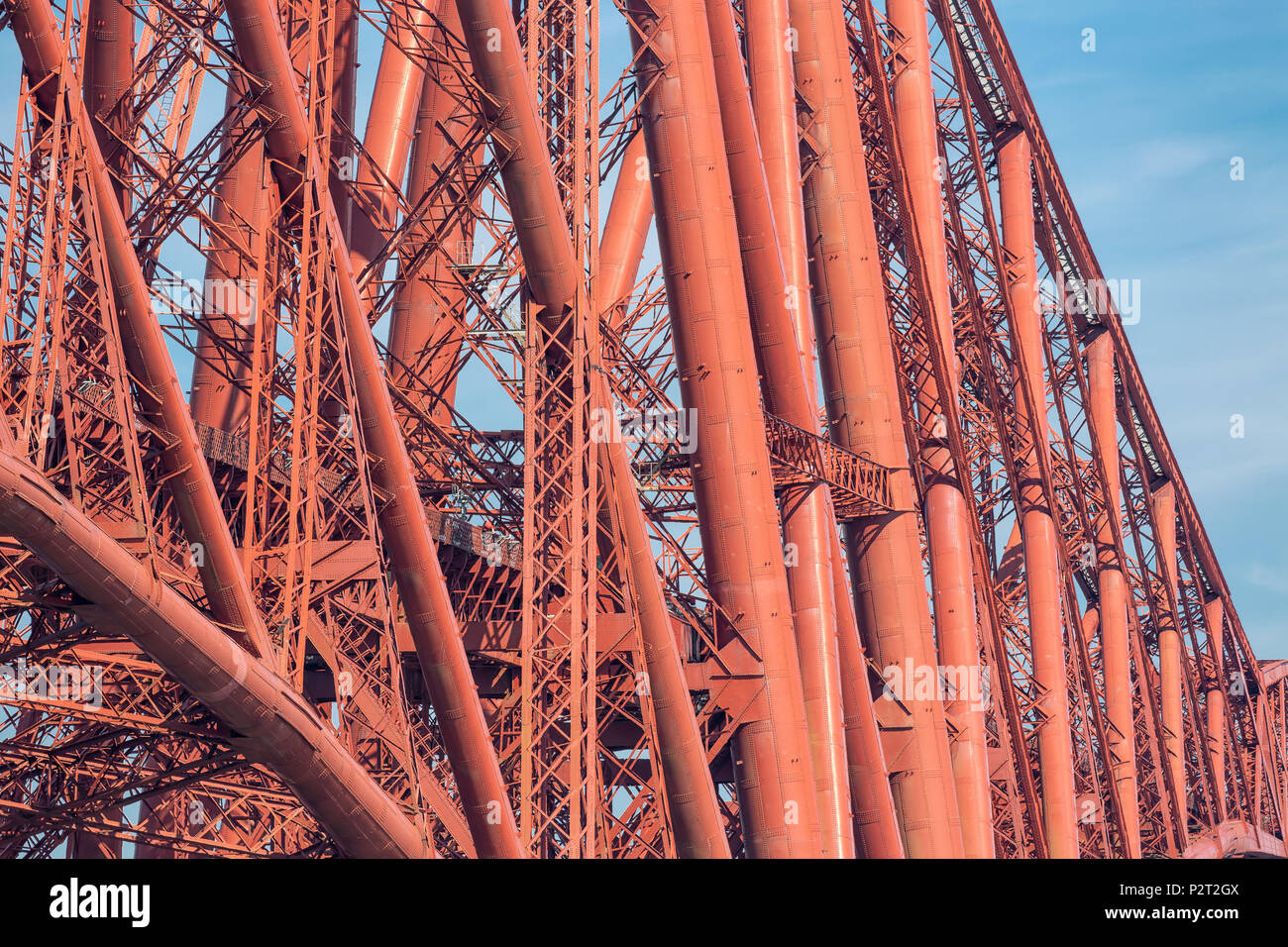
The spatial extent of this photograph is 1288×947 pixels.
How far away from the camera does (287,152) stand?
15.6 m

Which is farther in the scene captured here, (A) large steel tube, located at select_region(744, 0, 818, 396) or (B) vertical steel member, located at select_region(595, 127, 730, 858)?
(A) large steel tube, located at select_region(744, 0, 818, 396)

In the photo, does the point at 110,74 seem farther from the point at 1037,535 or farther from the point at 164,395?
the point at 1037,535

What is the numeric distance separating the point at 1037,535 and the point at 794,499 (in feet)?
54.0

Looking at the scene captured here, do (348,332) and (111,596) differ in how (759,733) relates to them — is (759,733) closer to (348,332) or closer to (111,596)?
(348,332)

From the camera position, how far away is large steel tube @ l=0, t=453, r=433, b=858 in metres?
11.6

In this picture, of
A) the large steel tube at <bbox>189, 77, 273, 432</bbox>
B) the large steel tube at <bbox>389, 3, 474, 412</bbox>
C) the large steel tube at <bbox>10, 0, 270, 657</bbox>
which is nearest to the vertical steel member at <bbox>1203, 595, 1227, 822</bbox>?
the large steel tube at <bbox>389, 3, 474, 412</bbox>

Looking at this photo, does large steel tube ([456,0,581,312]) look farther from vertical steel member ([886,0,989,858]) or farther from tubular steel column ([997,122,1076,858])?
tubular steel column ([997,122,1076,858])

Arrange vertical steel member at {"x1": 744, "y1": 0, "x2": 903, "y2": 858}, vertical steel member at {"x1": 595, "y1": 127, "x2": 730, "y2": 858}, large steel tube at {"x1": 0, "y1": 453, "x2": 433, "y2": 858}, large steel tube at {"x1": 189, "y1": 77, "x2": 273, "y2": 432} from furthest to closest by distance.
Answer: vertical steel member at {"x1": 744, "y1": 0, "x2": 903, "y2": 858}
large steel tube at {"x1": 189, "y1": 77, "x2": 273, "y2": 432}
vertical steel member at {"x1": 595, "y1": 127, "x2": 730, "y2": 858}
large steel tube at {"x1": 0, "y1": 453, "x2": 433, "y2": 858}

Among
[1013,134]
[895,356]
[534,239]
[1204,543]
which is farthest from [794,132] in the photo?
[1204,543]

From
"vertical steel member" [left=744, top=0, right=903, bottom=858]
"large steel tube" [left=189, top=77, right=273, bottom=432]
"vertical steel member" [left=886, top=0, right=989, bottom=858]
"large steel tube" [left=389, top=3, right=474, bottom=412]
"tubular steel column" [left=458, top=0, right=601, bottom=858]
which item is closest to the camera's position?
"tubular steel column" [left=458, top=0, right=601, bottom=858]

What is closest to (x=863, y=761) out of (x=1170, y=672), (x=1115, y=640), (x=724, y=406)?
(x=724, y=406)

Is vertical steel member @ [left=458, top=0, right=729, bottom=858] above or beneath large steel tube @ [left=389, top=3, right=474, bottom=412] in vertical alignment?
beneath

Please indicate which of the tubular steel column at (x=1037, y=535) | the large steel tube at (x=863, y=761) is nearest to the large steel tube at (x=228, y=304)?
the large steel tube at (x=863, y=761)

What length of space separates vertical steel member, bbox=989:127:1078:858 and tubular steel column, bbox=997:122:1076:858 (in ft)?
0.06
